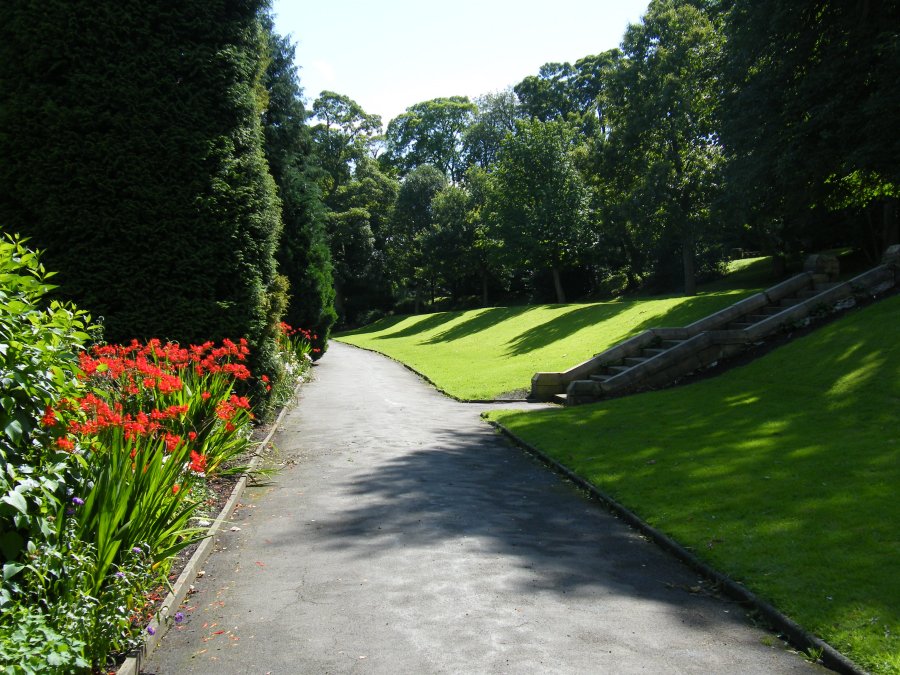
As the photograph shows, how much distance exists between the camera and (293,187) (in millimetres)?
25188

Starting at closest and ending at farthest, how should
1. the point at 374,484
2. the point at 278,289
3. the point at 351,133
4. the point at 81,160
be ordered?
the point at 374,484 < the point at 81,160 < the point at 278,289 < the point at 351,133

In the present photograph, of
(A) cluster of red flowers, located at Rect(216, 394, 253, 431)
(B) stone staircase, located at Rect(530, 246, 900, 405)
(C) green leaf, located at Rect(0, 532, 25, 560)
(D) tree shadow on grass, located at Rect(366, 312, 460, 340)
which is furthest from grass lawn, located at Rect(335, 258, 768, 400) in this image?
(C) green leaf, located at Rect(0, 532, 25, 560)

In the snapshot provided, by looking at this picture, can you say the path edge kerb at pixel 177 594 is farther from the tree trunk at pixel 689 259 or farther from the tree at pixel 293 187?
the tree trunk at pixel 689 259

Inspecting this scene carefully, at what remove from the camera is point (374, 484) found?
9.05 meters

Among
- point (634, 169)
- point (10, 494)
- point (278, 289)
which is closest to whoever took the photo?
point (10, 494)

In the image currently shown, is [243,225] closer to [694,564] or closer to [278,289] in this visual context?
[278,289]

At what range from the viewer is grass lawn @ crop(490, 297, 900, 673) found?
5.14 m

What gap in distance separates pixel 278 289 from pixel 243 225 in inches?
152

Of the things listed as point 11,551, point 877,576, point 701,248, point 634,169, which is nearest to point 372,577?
point 11,551

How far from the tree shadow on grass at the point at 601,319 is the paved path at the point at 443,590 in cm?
1417

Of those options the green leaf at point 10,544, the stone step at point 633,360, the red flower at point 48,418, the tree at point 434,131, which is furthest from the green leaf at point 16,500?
the tree at point 434,131

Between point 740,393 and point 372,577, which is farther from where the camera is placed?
point 740,393

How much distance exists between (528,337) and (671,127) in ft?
42.4

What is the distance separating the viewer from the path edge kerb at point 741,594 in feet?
14.1
